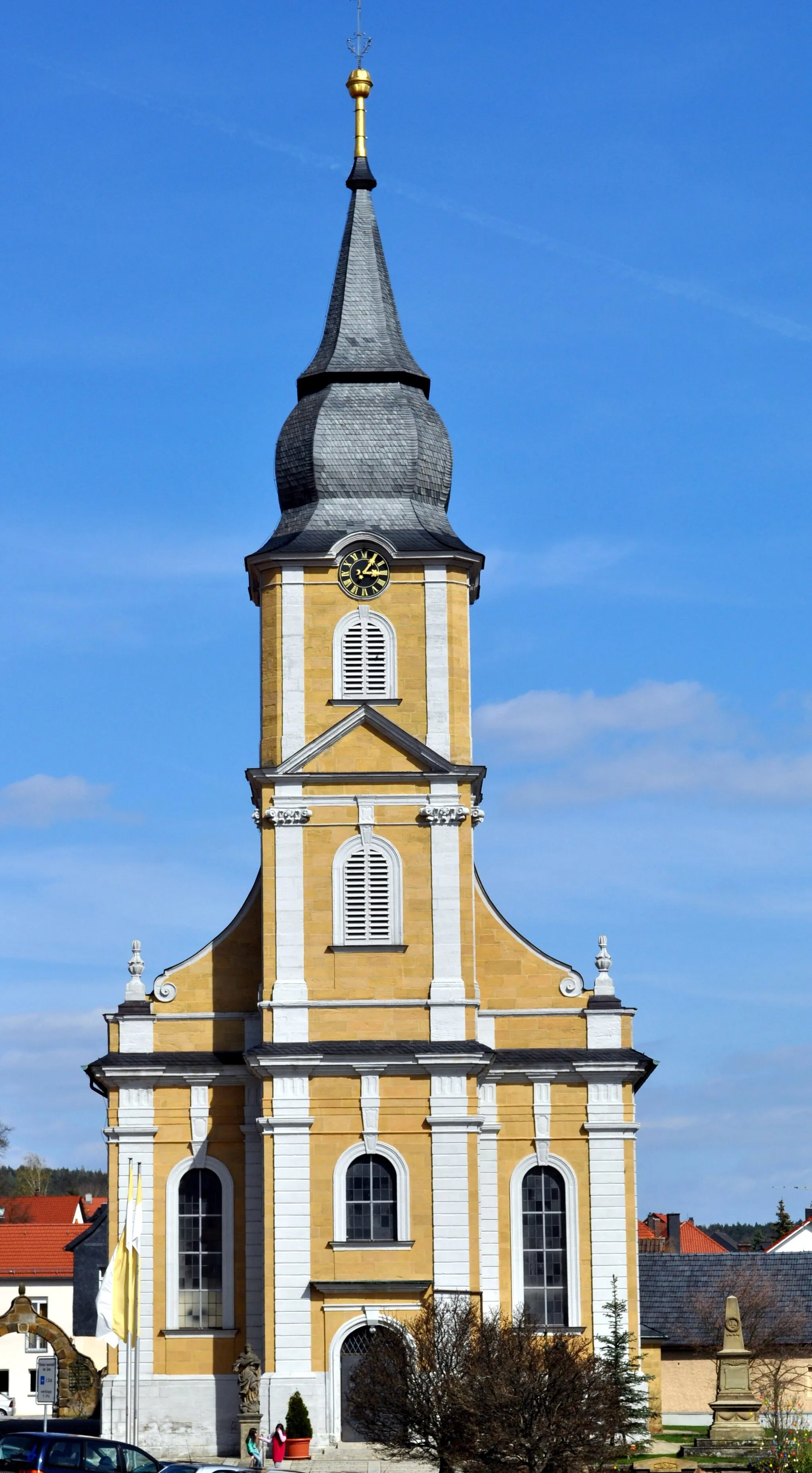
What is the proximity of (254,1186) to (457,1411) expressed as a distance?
1418cm

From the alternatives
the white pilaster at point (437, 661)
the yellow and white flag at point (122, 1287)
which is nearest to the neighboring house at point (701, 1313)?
the yellow and white flag at point (122, 1287)

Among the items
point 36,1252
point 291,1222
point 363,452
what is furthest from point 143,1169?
point 36,1252

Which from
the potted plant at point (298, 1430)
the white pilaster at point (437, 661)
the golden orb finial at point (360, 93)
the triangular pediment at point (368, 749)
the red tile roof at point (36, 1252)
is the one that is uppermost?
the golden orb finial at point (360, 93)

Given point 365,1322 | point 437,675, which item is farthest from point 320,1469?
point 437,675

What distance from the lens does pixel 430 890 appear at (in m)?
49.6

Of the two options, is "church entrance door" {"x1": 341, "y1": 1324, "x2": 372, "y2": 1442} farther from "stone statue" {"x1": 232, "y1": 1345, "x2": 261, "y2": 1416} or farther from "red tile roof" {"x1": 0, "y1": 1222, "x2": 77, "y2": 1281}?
"red tile roof" {"x1": 0, "y1": 1222, "x2": 77, "y2": 1281}

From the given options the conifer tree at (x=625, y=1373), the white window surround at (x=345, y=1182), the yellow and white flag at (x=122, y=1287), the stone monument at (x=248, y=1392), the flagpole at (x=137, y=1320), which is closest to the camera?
the conifer tree at (x=625, y=1373)

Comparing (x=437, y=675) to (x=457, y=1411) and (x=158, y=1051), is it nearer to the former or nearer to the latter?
(x=158, y=1051)

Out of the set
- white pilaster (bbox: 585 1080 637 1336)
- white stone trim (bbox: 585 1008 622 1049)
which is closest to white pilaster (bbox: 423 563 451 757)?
white stone trim (bbox: 585 1008 622 1049)

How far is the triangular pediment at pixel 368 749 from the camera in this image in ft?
164

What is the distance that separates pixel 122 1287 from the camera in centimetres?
4362

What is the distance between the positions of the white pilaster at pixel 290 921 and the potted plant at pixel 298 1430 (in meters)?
7.23

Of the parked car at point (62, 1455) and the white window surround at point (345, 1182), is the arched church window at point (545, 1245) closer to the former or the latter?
the white window surround at point (345, 1182)

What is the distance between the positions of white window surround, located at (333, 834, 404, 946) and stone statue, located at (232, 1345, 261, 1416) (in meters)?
8.60
